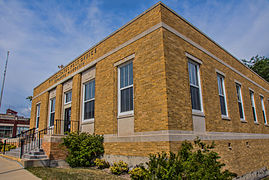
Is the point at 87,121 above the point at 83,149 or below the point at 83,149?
above

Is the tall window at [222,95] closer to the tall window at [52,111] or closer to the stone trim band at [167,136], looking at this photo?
the stone trim band at [167,136]

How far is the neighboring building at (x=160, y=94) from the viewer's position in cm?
778

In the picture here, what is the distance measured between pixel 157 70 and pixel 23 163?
726 cm

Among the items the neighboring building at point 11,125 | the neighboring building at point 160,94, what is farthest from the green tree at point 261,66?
the neighboring building at point 11,125

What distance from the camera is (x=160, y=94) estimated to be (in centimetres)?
758

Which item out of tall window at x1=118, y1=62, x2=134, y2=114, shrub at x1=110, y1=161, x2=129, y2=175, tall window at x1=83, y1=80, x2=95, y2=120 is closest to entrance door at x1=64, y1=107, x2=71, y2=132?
tall window at x1=83, y1=80, x2=95, y2=120

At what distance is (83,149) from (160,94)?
482 cm

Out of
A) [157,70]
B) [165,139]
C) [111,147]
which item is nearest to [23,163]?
[111,147]

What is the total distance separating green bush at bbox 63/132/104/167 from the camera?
31.3 ft

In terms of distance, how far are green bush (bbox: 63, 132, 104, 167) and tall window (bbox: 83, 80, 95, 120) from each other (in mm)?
2013

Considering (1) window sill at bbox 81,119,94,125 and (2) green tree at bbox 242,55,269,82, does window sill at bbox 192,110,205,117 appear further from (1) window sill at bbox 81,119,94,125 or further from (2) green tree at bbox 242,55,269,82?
(2) green tree at bbox 242,55,269,82

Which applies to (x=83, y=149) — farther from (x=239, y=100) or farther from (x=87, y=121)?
(x=239, y=100)

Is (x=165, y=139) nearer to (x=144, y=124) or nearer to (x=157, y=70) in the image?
(x=144, y=124)

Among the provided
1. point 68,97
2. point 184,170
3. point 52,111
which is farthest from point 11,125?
point 184,170
